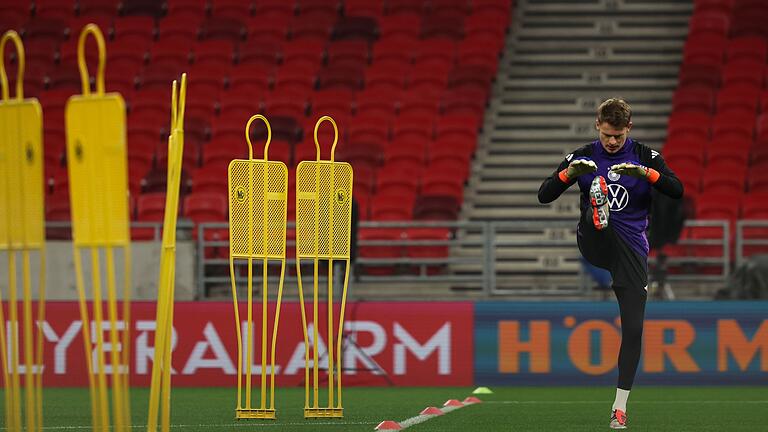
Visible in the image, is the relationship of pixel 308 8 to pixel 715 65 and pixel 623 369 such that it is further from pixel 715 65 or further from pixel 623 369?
pixel 623 369

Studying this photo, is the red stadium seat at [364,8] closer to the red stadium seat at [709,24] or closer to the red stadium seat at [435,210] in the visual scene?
the red stadium seat at [709,24]

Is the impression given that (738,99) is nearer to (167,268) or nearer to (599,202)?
(599,202)

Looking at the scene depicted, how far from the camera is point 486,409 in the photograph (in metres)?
9.73

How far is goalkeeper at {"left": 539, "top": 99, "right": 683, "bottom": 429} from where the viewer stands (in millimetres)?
7797

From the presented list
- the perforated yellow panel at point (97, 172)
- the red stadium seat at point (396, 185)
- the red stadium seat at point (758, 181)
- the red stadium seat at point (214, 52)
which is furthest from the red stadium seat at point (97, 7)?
the perforated yellow panel at point (97, 172)

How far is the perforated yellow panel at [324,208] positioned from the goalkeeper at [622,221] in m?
1.36

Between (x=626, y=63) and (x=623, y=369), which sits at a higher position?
(x=626, y=63)

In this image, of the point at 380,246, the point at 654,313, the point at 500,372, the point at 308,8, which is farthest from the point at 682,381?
the point at 308,8

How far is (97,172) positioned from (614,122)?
3854 millimetres

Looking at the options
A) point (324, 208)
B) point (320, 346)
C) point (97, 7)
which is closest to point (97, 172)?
point (324, 208)

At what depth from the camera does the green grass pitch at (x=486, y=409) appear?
827 centimetres

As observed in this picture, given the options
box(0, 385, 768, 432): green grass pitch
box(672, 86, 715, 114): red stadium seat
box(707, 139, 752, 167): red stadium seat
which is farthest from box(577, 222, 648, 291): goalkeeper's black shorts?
box(672, 86, 715, 114): red stadium seat

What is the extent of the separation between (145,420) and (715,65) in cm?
1346

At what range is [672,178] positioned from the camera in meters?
7.75
